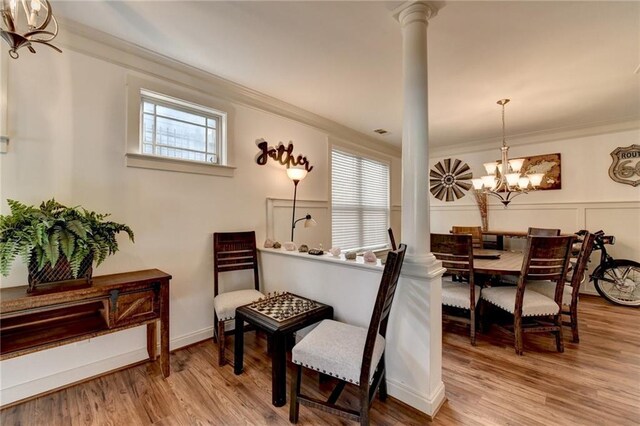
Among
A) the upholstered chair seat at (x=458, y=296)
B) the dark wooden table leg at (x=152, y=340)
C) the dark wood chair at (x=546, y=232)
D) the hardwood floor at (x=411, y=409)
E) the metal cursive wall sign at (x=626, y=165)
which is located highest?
the metal cursive wall sign at (x=626, y=165)

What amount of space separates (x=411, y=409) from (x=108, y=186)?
8.82 ft

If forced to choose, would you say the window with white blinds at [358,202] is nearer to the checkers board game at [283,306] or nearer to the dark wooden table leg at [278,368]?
the checkers board game at [283,306]

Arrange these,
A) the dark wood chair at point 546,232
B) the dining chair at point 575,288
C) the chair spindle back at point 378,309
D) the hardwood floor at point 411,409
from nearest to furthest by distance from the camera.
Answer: the chair spindle back at point 378,309 → the hardwood floor at point 411,409 → the dining chair at point 575,288 → the dark wood chair at point 546,232

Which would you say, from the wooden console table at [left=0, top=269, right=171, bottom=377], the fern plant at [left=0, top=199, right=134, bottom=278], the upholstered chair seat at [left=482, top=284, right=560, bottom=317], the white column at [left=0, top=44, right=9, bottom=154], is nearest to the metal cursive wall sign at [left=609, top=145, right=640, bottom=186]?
the upholstered chair seat at [left=482, top=284, right=560, bottom=317]

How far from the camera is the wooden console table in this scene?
148cm

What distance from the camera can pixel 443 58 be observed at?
2314 mm

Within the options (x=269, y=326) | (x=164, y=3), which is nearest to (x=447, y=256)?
(x=269, y=326)

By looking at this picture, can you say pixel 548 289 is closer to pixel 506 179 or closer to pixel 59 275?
pixel 506 179

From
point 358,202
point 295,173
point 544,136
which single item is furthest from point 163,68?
point 544,136

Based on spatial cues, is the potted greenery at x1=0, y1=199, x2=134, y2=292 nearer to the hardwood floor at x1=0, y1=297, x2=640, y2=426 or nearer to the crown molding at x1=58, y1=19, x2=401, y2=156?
the hardwood floor at x1=0, y1=297, x2=640, y2=426

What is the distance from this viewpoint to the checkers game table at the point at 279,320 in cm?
168

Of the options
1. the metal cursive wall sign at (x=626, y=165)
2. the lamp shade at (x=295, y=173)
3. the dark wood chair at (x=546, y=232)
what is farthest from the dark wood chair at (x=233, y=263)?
the metal cursive wall sign at (x=626, y=165)

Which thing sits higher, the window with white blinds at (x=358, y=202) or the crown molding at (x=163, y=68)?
the crown molding at (x=163, y=68)

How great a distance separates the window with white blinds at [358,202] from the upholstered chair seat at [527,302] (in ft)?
7.03
